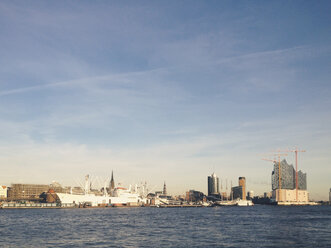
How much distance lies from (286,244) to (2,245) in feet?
136

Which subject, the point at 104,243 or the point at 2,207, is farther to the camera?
the point at 2,207

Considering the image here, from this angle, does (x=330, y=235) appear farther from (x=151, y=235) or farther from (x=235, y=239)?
(x=151, y=235)

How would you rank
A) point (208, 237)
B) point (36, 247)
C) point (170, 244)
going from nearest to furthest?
point (36, 247)
point (170, 244)
point (208, 237)

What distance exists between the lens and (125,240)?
56.8 meters

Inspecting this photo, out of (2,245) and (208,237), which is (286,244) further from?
(2,245)

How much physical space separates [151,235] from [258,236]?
18.9m

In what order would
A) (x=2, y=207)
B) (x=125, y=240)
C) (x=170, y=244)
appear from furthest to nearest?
(x=2, y=207)
(x=125, y=240)
(x=170, y=244)

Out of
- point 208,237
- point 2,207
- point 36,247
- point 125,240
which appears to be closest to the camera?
point 36,247

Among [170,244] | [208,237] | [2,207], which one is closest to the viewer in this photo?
[170,244]

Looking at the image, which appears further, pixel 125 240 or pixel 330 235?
pixel 330 235

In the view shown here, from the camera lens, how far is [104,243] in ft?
176

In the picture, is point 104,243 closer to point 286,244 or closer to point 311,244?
point 286,244

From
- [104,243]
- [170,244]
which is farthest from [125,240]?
[170,244]

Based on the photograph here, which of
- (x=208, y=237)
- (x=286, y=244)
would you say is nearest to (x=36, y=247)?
(x=208, y=237)
